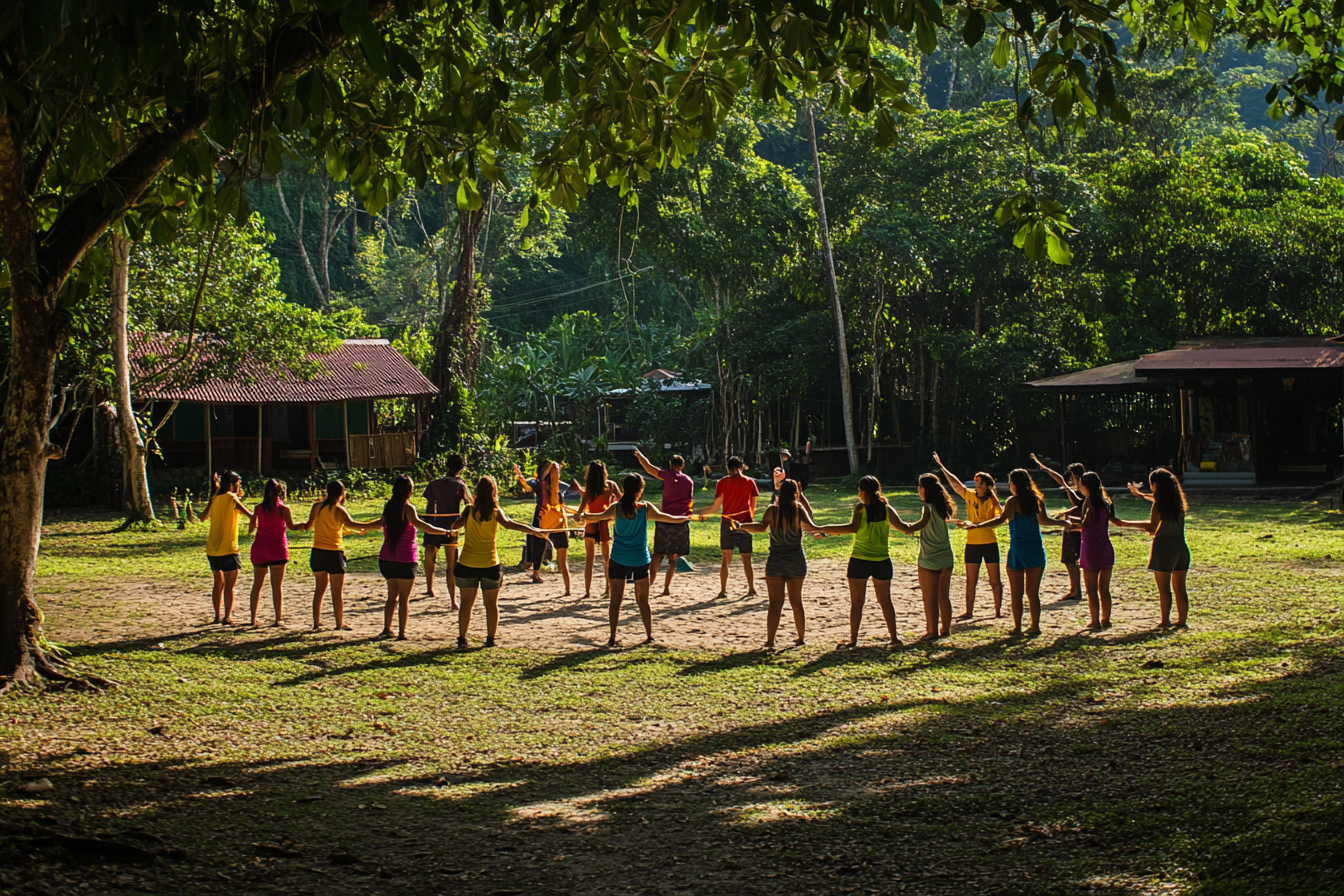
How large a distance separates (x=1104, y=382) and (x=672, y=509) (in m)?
16.7

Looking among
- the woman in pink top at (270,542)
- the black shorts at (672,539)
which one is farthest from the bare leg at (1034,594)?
the woman in pink top at (270,542)

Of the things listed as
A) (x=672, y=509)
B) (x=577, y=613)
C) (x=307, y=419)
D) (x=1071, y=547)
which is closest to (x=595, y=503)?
(x=672, y=509)

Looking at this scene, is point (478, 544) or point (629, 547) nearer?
point (478, 544)

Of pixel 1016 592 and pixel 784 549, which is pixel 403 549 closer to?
pixel 784 549

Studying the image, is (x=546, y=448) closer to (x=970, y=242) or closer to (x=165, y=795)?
(x=970, y=242)

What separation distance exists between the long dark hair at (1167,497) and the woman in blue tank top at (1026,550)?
0.93 m

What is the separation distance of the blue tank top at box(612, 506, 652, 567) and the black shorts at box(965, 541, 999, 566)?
325 cm

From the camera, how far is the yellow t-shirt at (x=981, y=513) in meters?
10.5

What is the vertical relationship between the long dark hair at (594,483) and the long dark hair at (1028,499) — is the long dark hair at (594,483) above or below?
above

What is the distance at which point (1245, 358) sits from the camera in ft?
78.4

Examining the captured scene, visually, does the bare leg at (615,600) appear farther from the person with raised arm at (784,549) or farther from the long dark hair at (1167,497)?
the long dark hair at (1167,497)

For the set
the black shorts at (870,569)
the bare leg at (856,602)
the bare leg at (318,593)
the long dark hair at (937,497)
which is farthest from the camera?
the bare leg at (318,593)

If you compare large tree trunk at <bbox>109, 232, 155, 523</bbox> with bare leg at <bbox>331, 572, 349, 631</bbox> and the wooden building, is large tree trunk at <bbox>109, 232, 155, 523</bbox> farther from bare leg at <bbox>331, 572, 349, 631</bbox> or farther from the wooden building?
bare leg at <bbox>331, 572, 349, 631</bbox>

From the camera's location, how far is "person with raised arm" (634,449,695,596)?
12.1m
